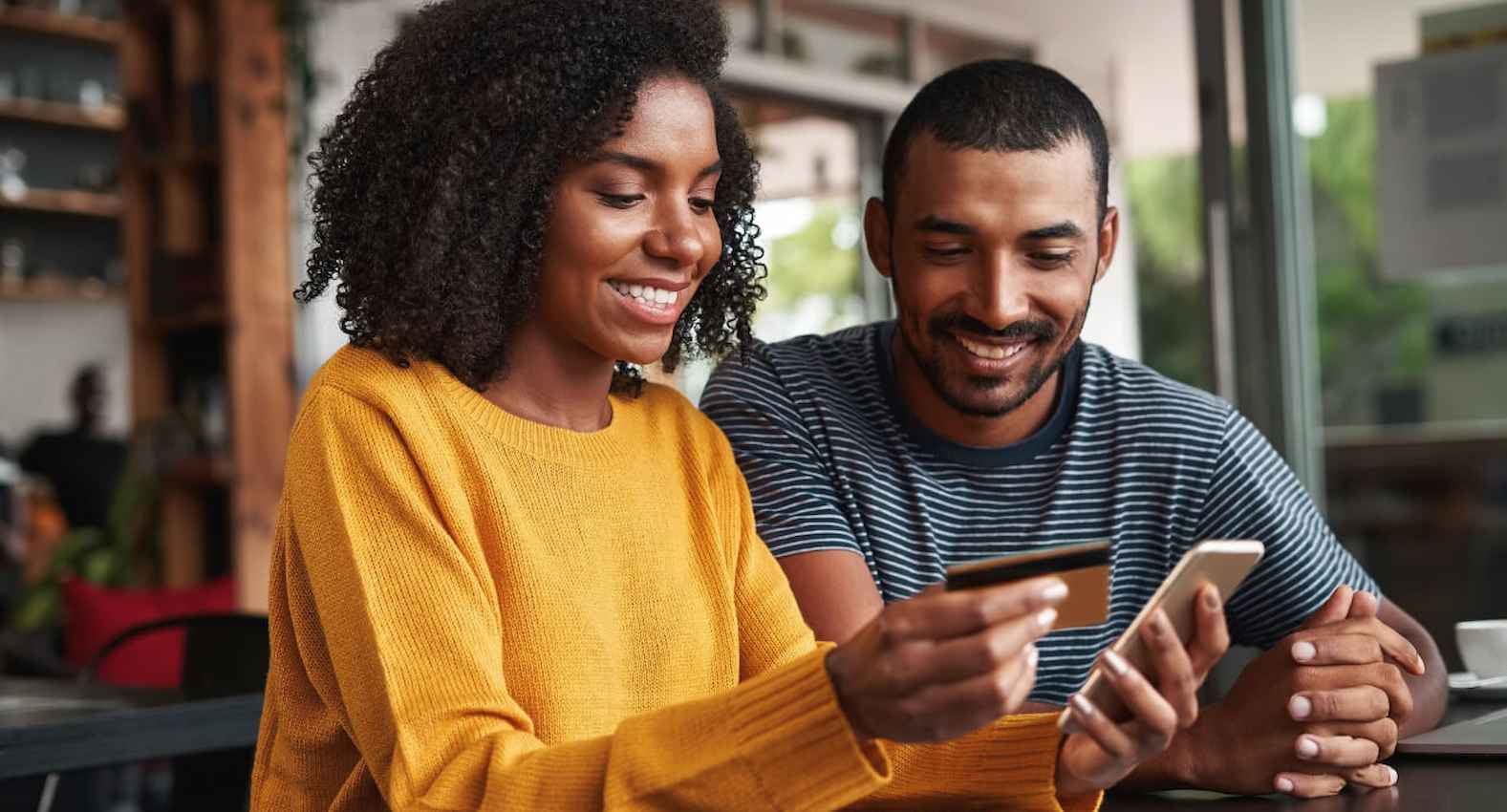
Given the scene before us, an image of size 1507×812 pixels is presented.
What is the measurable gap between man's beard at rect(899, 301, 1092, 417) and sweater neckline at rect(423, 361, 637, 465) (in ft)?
1.31

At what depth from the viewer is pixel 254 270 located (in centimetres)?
478

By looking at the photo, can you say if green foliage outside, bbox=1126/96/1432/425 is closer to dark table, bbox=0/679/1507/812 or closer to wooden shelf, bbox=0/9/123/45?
dark table, bbox=0/679/1507/812

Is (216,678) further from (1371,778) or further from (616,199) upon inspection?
(1371,778)

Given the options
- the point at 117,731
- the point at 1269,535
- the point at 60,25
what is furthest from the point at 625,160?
the point at 60,25

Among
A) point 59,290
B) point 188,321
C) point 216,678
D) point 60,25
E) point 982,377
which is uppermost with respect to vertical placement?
point 60,25

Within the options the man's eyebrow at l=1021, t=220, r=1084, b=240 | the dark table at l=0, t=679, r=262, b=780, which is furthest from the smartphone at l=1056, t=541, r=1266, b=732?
the dark table at l=0, t=679, r=262, b=780

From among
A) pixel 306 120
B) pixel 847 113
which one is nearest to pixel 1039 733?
pixel 306 120

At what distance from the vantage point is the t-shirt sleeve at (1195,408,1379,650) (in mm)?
1678

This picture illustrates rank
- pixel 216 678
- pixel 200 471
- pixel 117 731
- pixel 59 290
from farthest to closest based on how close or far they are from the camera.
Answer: pixel 59 290 → pixel 200 471 → pixel 216 678 → pixel 117 731

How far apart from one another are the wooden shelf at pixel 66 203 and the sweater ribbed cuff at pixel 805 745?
777 cm

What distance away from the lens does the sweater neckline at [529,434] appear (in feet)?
4.11

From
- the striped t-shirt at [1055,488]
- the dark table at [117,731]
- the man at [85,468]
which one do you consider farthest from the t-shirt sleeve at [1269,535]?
the man at [85,468]

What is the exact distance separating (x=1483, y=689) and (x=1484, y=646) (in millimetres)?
52

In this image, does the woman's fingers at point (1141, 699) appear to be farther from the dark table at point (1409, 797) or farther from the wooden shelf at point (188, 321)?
the wooden shelf at point (188, 321)
